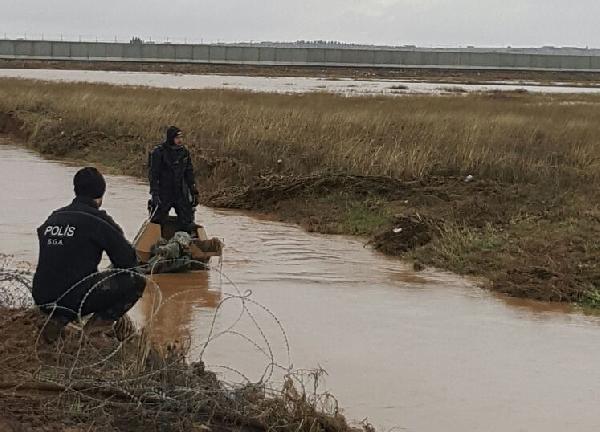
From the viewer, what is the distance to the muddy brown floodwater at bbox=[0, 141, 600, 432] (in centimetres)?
733

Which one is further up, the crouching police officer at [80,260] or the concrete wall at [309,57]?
the concrete wall at [309,57]

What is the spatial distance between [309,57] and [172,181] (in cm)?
7303

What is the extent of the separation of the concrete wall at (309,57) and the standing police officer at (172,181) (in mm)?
71330

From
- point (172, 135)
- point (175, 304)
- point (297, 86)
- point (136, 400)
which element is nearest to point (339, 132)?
point (172, 135)

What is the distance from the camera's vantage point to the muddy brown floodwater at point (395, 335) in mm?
7328

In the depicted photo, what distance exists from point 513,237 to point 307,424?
27.8ft

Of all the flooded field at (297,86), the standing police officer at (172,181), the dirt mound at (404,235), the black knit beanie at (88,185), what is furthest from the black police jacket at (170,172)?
the flooded field at (297,86)

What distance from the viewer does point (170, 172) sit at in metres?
11.5

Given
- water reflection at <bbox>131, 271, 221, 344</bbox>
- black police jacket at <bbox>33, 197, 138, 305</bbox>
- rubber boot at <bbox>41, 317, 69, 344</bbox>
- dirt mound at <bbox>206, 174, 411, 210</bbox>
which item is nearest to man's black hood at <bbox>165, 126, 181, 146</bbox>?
water reflection at <bbox>131, 271, 221, 344</bbox>

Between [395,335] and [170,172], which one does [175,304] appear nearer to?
[170,172]

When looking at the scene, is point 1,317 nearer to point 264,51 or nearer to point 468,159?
point 468,159

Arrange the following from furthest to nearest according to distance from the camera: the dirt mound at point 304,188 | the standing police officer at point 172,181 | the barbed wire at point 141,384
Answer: the dirt mound at point 304,188 < the standing police officer at point 172,181 < the barbed wire at point 141,384

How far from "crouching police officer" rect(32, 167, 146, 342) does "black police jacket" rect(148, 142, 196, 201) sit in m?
4.65

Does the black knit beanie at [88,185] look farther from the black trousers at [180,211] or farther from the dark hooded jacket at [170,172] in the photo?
the black trousers at [180,211]
